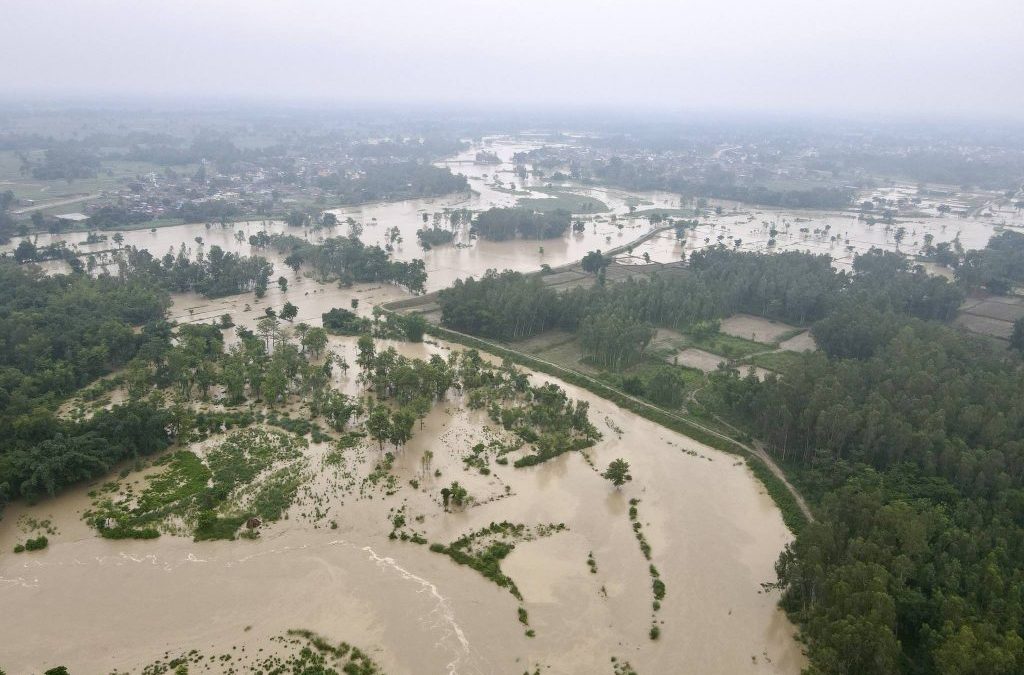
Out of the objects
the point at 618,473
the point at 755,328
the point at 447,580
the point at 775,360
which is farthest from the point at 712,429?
the point at 755,328

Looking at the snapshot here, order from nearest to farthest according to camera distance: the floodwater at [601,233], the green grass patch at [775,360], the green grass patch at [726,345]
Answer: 1. the green grass patch at [775,360]
2. the green grass patch at [726,345]
3. the floodwater at [601,233]

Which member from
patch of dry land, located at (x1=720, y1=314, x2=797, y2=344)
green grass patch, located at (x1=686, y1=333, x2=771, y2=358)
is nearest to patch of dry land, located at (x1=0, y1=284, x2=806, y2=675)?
green grass patch, located at (x1=686, y1=333, x2=771, y2=358)

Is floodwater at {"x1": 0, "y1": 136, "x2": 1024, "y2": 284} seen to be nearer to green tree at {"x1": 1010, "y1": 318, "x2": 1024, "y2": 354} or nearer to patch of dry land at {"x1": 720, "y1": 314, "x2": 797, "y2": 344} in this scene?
patch of dry land at {"x1": 720, "y1": 314, "x2": 797, "y2": 344}

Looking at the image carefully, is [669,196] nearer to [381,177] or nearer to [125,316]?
[381,177]

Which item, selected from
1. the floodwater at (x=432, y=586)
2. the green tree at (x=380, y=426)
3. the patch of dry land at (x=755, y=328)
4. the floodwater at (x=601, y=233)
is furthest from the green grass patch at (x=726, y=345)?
the green tree at (x=380, y=426)

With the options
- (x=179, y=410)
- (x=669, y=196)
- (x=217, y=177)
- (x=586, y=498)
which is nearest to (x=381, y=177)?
(x=217, y=177)

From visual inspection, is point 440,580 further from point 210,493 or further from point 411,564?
point 210,493

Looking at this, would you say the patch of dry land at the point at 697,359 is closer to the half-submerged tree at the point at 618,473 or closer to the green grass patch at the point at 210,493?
the half-submerged tree at the point at 618,473
